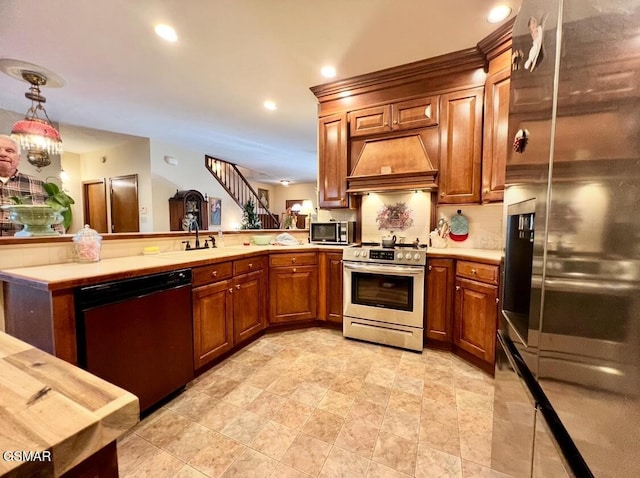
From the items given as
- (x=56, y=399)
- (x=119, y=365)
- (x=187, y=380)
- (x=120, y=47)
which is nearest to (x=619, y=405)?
(x=56, y=399)

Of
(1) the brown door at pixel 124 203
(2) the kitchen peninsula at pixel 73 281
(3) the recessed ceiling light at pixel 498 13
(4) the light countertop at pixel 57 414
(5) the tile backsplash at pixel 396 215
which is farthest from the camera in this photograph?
(1) the brown door at pixel 124 203

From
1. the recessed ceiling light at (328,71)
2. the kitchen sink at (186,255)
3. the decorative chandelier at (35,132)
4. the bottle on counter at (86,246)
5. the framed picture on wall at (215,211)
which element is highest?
the recessed ceiling light at (328,71)

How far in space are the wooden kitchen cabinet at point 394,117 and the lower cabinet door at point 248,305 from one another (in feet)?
6.21

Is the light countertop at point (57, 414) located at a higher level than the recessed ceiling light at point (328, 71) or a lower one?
lower

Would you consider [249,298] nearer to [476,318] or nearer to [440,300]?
[440,300]

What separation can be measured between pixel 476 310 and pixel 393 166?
1.55 m

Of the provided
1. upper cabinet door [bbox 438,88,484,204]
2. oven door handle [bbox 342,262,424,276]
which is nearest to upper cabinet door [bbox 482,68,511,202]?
upper cabinet door [bbox 438,88,484,204]

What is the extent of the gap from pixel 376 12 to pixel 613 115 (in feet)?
6.47

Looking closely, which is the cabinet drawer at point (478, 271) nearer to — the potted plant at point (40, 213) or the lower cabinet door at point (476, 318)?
the lower cabinet door at point (476, 318)

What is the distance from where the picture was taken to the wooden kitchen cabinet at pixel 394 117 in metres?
2.56

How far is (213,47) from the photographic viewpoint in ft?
7.41

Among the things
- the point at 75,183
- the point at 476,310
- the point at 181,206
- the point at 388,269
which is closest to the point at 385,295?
the point at 388,269

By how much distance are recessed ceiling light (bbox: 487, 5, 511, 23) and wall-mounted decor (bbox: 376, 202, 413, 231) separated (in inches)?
64.1

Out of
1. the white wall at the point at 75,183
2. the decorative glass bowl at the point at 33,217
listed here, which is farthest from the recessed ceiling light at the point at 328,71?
the white wall at the point at 75,183
